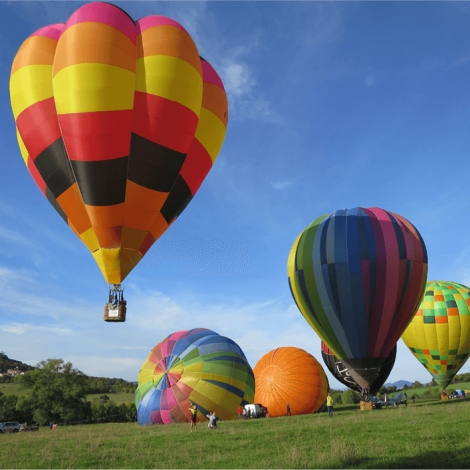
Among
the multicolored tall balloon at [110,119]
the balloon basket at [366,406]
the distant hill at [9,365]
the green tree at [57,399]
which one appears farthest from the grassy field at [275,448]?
the distant hill at [9,365]

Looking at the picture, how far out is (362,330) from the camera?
1897cm

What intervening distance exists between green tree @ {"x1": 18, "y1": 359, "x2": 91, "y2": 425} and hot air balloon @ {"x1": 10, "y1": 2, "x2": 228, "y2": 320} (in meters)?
32.8

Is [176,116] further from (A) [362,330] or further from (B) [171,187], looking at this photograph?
(A) [362,330]

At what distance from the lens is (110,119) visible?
10.6 m

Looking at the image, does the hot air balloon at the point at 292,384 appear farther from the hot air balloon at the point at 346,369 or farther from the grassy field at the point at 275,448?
the grassy field at the point at 275,448

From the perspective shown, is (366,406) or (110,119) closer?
(110,119)

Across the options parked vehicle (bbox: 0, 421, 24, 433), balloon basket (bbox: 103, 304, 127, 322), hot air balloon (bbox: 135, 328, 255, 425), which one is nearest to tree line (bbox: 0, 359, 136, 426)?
parked vehicle (bbox: 0, 421, 24, 433)

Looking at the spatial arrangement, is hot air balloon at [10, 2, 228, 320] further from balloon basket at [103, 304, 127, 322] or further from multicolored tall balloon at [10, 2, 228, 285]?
balloon basket at [103, 304, 127, 322]

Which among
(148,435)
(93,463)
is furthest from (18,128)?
(148,435)

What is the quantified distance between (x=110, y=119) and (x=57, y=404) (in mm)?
35842

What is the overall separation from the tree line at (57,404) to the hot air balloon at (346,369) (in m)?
19.7

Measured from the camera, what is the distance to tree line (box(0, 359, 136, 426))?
127 ft

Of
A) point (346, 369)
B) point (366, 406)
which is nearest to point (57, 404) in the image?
point (346, 369)

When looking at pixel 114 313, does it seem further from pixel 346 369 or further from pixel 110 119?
pixel 346 369
